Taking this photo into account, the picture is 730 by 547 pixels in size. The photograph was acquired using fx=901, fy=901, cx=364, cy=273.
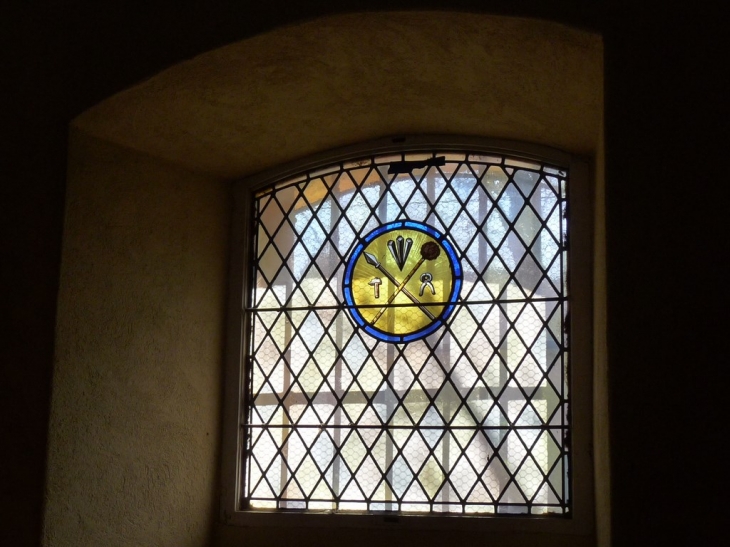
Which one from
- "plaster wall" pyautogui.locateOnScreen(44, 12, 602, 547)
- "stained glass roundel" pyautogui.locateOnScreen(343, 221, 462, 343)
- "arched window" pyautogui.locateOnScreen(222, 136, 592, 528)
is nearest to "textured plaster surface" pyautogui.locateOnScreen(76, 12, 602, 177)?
"plaster wall" pyautogui.locateOnScreen(44, 12, 602, 547)

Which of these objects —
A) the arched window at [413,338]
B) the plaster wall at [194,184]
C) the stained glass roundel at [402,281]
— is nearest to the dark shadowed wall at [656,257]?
the plaster wall at [194,184]

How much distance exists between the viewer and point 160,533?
109 inches

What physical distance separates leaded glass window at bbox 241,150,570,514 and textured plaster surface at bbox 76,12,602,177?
0.21m

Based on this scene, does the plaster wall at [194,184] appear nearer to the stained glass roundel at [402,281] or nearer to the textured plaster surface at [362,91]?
the textured plaster surface at [362,91]

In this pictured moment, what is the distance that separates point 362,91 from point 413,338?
796 millimetres

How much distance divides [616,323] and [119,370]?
1509 mm

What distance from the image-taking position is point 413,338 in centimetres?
289

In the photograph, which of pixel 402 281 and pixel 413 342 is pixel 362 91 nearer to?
pixel 402 281

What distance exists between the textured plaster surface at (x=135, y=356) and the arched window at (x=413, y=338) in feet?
0.51

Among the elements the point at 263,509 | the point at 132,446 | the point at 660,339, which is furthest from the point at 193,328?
the point at 660,339

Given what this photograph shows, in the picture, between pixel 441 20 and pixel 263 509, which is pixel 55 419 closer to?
pixel 263 509

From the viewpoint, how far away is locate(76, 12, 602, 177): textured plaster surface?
7.59 ft

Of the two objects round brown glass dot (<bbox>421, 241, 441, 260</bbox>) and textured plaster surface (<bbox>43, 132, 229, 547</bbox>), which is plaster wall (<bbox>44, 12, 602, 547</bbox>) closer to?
textured plaster surface (<bbox>43, 132, 229, 547</bbox>)

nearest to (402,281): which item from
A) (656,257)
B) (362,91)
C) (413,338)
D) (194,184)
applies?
(413,338)
